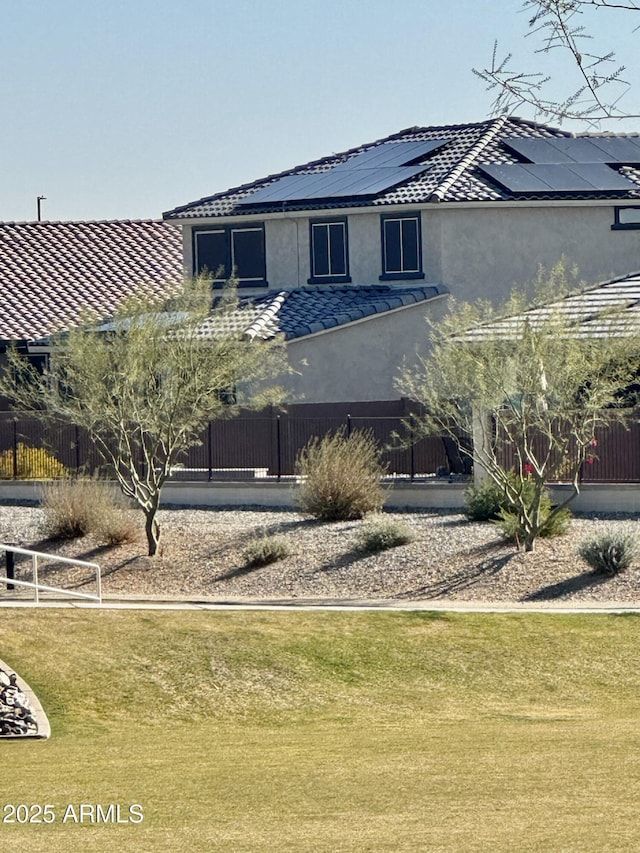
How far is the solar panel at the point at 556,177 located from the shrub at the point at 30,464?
13.0 metres

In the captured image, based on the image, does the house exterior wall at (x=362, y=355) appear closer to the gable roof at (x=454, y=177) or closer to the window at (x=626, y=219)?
the gable roof at (x=454, y=177)

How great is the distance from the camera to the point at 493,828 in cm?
1174

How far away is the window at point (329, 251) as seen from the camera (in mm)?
42594

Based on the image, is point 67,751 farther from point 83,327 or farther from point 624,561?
point 83,327

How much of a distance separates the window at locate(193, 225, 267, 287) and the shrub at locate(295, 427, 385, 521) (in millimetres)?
12600

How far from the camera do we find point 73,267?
50.7m

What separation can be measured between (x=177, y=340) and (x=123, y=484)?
2.91 m

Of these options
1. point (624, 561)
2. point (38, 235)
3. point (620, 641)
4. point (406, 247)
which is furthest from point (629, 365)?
point (38, 235)

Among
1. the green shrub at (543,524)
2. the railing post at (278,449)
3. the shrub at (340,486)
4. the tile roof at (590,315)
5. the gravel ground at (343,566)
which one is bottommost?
the gravel ground at (343,566)

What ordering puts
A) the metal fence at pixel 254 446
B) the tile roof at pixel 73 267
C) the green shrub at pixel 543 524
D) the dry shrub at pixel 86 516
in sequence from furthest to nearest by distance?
the tile roof at pixel 73 267 → the metal fence at pixel 254 446 → the dry shrub at pixel 86 516 → the green shrub at pixel 543 524

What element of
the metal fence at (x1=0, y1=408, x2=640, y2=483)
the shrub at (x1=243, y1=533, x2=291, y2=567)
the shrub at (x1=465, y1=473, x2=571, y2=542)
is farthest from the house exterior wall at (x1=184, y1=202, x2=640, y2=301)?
the shrub at (x1=243, y1=533, x2=291, y2=567)

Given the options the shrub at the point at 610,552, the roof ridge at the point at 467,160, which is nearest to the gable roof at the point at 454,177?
the roof ridge at the point at 467,160

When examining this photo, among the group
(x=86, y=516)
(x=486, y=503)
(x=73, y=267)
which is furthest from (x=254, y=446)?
(x=73, y=267)

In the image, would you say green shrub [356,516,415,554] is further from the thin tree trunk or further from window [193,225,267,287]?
window [193,225,267,287]
